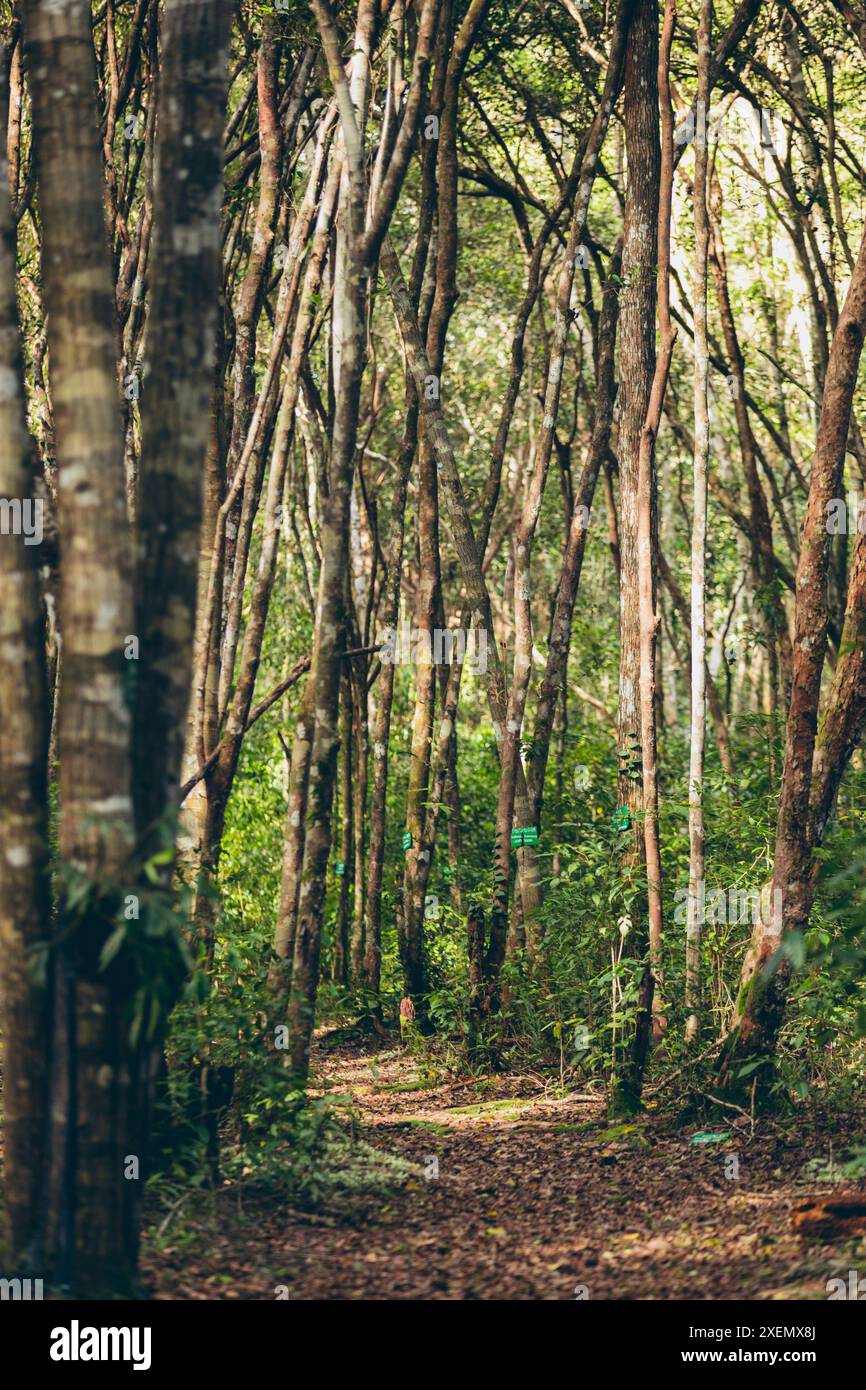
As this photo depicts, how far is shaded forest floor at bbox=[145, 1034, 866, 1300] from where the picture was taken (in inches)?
203

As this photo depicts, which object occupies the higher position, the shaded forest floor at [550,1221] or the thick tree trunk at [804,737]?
the thick tree trunk at [804,737]

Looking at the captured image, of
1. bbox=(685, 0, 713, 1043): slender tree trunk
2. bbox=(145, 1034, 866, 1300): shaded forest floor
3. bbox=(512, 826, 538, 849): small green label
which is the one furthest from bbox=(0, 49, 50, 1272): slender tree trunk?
bbox=(512, 826, 538, 849): small green label

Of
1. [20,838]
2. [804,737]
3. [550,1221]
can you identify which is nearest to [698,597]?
[804,737]

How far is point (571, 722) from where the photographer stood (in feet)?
73.3

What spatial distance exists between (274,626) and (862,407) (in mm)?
8746

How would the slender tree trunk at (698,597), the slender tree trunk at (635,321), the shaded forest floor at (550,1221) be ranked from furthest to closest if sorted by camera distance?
the slender tree trunk at (635,321) < the slender tree trunk at (698,597) < the shaded forest floor at (550,1221)

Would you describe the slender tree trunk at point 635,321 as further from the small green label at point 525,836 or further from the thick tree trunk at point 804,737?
the thick tree trunk at point 804,737

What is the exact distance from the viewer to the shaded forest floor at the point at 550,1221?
515 cm

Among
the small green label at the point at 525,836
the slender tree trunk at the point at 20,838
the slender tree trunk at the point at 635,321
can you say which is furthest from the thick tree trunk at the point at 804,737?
the slender tree trunk at the point at 20,838

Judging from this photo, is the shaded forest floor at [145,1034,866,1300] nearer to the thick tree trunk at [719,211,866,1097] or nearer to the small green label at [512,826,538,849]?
the thick tree trunk at [719,211,866,1097]

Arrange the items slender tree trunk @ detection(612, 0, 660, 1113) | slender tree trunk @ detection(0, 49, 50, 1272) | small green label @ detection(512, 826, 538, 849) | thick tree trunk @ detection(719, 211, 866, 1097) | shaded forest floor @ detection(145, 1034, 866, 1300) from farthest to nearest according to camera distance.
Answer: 1. small green label @ detection(512, 826, 538, 849)
2. slender tree trunk @ detection(612, 0, 660, 1113)
3. thick tree trunk @ detection(719, 211, 866, 1097)
4. shaded forest floor @ detection(145, 1034, 866, 1300)
5. slender tree trunk @ detection(0, 49, 50, 1272)

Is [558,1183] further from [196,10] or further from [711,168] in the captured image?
[711,168]

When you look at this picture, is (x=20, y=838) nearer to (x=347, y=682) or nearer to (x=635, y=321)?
(x=635, y=321)
